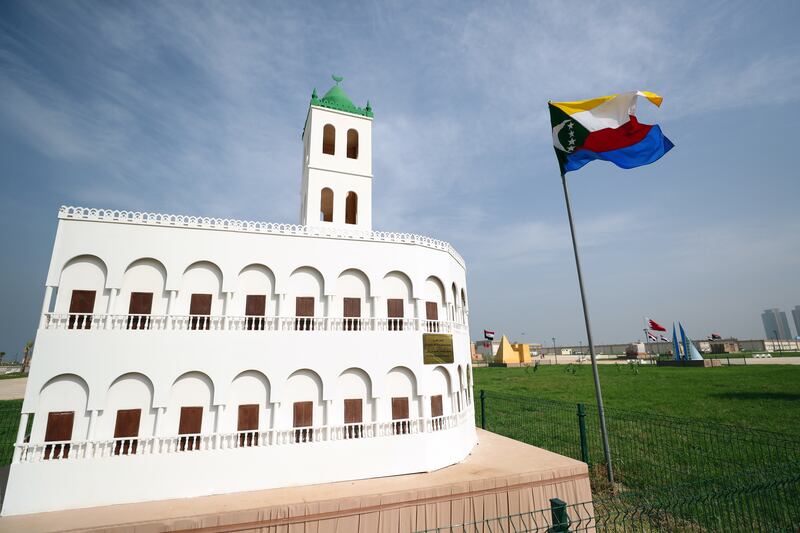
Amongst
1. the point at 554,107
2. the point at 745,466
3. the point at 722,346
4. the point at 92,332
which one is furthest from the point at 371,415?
the point at 722,346

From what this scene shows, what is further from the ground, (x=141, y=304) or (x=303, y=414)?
(x=141, y=304)

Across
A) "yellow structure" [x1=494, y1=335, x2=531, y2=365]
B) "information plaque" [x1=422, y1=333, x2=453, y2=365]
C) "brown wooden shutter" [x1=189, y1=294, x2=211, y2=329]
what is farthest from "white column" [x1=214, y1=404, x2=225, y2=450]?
"yellow structure" [x1=494, y1=335, x2=531, y2=365]

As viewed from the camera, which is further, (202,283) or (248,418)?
→ (202,283)

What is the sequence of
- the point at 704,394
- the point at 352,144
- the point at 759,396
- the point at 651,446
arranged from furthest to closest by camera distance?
the point at 704,394
the point at 759,396
the point at 352,144
the point at 651,446

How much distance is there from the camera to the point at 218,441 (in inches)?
476

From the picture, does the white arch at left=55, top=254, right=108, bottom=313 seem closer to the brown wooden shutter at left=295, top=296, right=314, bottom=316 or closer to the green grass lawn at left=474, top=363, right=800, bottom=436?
the brown wooden shutter at left=295, top=296, right=314, bottom=316

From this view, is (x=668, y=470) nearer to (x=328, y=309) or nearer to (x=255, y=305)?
(x=328, y=309)

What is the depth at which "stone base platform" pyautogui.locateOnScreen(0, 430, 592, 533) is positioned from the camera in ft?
32.6

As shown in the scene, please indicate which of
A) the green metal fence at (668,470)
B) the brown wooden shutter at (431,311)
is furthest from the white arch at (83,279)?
the green metal fence at (668,470)

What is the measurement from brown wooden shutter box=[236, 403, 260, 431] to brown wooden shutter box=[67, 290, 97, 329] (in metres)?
5.45

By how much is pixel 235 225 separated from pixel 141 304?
3.89m

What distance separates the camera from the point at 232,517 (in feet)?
33.3

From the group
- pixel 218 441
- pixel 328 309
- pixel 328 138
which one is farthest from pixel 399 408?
pixel 328 138

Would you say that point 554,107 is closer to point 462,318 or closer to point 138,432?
point 462,318
